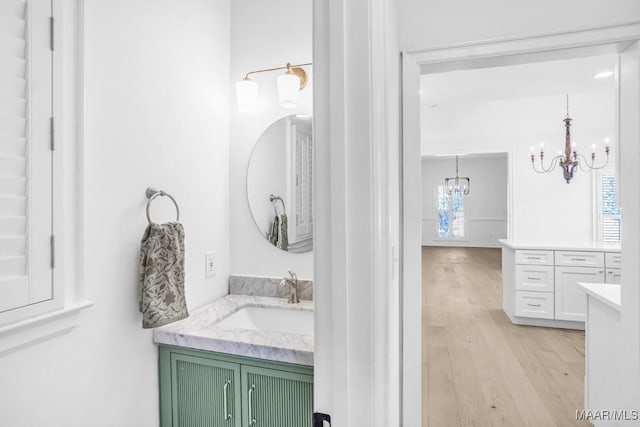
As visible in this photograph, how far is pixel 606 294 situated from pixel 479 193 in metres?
9.32

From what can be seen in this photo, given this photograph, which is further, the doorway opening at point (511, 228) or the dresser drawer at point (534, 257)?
the dresser drawer at point (534, 257)

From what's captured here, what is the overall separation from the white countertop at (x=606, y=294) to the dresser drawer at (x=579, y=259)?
192 centimetres

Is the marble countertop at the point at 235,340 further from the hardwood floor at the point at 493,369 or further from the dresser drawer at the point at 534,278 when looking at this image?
the dresser drawer at the point at 534,278

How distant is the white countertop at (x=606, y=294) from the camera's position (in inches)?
66.7

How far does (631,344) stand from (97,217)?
2131mm

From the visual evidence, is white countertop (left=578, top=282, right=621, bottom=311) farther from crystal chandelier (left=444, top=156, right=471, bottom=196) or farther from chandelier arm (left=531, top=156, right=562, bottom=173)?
crystal chandelier (left=444, top=156, right=471, bottom=196)

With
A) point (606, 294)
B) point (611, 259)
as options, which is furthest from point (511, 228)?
point (606, 294)

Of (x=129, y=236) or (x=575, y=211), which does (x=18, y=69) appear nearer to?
(x=129, y=236)

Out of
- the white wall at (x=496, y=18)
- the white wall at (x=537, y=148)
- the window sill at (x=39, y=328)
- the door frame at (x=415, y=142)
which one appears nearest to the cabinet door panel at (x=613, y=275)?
the white wall at (x=537, y=148)

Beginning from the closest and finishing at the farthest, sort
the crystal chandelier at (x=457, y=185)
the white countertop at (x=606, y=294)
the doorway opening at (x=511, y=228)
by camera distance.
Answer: the white countertop at (x=606, y=294) → the doorway opening at (x=511, y=228) → the crystal chandelier at (x=457, y=185)

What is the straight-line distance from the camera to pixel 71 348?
1.14 m

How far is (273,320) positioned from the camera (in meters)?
1.82

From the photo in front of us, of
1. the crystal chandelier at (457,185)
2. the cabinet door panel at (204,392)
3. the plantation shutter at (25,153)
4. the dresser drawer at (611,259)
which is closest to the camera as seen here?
the plantation shutter at (25,153)

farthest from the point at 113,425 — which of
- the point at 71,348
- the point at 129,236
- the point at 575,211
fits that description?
the point at 575,211
